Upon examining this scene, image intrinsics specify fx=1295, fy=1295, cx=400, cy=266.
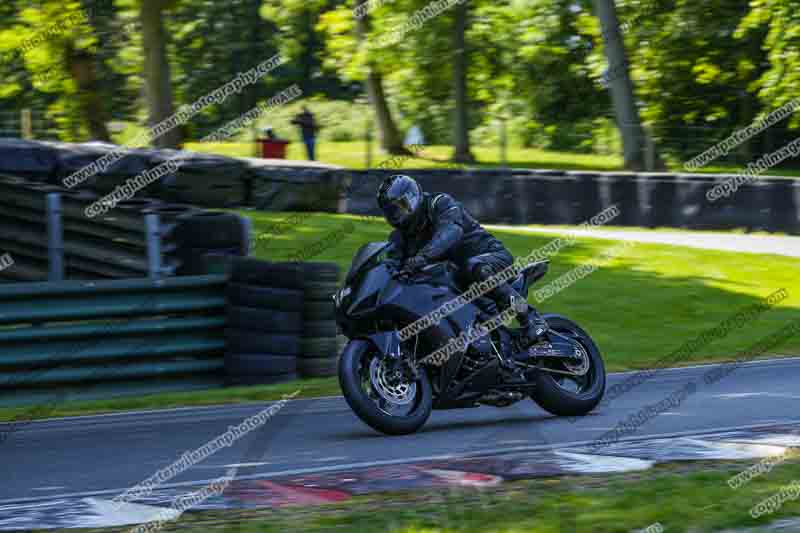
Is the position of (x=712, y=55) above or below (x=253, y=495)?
above

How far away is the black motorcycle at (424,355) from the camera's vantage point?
7727mm

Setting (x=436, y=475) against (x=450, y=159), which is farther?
(x=450, y=159)

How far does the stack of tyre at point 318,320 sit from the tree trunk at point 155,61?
44.5 ft

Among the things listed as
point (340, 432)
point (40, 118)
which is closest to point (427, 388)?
point (340, 432)

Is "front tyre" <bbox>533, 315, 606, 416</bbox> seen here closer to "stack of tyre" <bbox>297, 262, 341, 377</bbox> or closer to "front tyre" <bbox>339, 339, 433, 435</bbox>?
"front tyre" <bbox>339, 339, 433, 435</bbox>

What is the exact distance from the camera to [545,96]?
38.4 meters

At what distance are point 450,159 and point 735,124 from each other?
25.0 feet

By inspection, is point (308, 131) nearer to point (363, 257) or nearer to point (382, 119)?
point (382, 119)

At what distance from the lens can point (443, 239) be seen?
7.94m

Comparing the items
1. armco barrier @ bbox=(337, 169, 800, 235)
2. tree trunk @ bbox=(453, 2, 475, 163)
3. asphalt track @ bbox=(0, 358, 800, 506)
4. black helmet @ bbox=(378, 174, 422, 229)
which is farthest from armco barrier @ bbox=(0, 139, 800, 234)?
tree trunk @ bbox=(453, 2, 475, 163)

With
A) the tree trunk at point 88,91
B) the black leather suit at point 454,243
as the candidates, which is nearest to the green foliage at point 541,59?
the tree trunk at point 88,91

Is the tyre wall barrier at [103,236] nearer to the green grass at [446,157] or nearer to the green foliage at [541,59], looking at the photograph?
the green foliage at [541,59]

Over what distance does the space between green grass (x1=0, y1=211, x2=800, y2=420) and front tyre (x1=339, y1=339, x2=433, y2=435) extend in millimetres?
2161

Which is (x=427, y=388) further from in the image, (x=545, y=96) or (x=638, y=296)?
(x=545, y=96)
